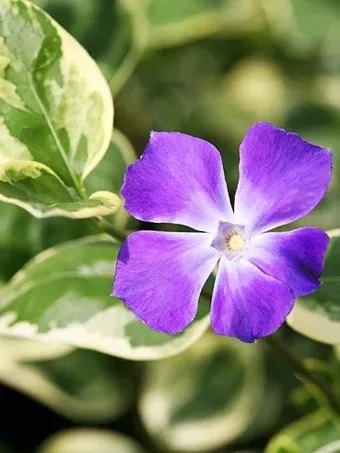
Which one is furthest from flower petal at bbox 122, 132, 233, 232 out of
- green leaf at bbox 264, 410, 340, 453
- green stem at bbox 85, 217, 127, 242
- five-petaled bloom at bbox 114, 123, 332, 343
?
green leaf at bbox 264, 410, 340, 453

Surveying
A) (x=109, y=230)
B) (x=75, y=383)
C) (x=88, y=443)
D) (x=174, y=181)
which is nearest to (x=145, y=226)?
(x=75, y=383)

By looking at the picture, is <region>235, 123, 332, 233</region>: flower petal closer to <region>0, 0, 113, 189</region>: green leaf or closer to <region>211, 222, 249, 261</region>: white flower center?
<region>211, 222, 249, 261</region>: white flower center

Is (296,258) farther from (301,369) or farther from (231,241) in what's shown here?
(301,369)

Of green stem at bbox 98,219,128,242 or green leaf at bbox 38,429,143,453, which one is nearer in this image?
green stem at bbox 98,219,128,242

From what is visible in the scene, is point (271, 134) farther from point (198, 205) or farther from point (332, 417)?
point (332, 417)

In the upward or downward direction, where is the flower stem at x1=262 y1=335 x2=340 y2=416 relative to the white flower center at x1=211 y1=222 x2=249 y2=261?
downward

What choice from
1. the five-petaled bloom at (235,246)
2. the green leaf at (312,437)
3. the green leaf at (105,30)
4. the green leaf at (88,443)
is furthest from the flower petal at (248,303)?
the green leaf at (88,443)
